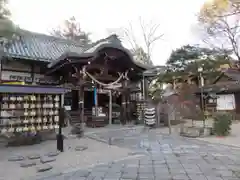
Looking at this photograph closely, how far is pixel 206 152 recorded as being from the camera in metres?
5.76

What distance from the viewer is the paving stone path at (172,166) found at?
3.91 meters

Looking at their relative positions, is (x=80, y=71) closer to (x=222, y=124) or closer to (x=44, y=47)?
(x=44, y=47)

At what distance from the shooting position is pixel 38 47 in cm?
1198

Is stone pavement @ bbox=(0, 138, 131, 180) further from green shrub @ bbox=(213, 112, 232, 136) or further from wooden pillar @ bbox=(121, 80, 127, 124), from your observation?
green shrub @ bbox=(213, 112, 232, 136)

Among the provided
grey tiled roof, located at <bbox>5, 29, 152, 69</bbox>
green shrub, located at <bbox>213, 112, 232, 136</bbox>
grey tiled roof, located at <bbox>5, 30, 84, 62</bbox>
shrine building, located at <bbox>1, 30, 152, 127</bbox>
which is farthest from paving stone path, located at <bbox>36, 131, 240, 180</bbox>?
grey tiled roof, located at <bbox>5, 30, 84, 62</bbox>

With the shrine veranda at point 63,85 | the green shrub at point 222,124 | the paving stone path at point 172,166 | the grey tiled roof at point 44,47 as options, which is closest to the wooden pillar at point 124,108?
the shrine veranda at point 63,85

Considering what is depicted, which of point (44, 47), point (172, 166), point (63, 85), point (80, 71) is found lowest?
point (172, 166)

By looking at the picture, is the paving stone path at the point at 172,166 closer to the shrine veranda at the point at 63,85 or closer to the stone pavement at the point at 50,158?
the stone pavement at the point at 50,158

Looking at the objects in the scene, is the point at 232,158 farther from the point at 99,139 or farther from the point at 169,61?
the point at 169,61

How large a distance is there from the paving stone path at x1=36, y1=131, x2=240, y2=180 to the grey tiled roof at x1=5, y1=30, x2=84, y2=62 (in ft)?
21.8

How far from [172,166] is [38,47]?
1051cm

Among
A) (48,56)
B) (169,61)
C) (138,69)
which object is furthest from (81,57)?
(169,61)

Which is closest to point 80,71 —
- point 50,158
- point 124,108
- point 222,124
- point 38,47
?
point 124,108

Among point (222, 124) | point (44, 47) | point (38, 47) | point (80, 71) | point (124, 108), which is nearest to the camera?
point (222, 124)
